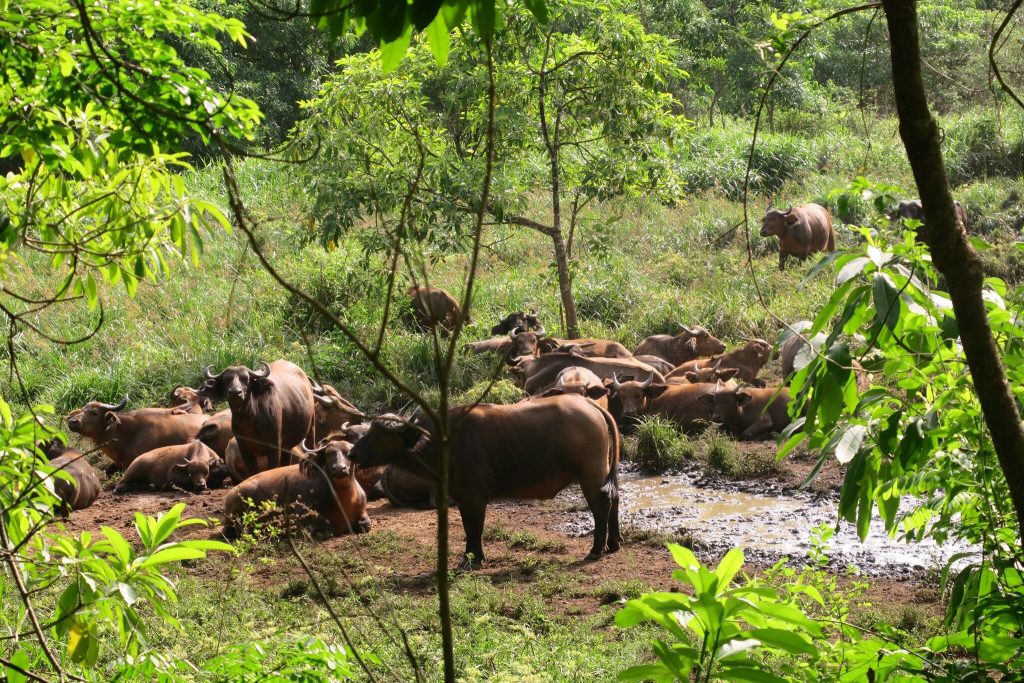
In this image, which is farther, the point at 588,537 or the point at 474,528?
the point at 588,537

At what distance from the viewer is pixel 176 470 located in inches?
471

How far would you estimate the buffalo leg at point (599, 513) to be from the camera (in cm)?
907

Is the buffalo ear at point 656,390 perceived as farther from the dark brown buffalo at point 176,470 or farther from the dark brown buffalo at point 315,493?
the dark brown buffalo at point 176,470

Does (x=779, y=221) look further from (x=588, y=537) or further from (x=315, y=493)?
(x=315, y=493)

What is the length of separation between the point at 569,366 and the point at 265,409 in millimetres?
3949

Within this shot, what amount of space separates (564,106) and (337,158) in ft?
10.2

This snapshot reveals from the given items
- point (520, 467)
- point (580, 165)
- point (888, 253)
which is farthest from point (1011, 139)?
point (888, 253)

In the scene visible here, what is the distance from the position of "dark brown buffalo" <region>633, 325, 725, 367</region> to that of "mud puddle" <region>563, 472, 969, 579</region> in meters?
4.42

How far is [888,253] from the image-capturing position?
2924 mm

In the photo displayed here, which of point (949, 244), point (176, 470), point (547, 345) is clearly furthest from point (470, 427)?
point (949, 244)

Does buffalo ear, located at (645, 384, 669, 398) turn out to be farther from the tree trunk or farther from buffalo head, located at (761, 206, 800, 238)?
the tree trunk

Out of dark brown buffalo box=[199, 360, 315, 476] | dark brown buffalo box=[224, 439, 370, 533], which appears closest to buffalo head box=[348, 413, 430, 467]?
dark brown buffalo box=[224, 439, 370, 533]

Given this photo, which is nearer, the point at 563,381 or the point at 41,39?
the point at 41,39

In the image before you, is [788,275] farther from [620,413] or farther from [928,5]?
[928,5]
